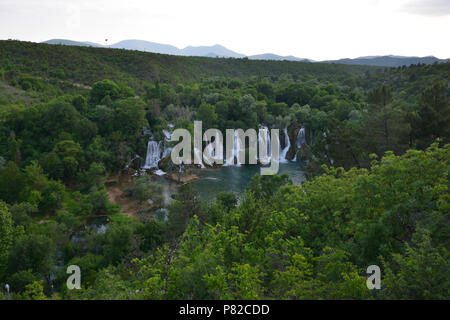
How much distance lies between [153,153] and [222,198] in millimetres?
19610

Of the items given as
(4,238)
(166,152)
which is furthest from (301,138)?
(4,238)

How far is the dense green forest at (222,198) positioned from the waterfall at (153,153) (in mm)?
896

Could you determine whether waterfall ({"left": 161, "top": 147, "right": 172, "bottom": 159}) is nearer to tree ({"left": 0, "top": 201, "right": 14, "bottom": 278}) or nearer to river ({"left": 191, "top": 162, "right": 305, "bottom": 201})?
river ({"left": 191, "top": 162, "right": 305, "bottom": 201})

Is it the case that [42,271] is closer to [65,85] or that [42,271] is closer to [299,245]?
[299,245]

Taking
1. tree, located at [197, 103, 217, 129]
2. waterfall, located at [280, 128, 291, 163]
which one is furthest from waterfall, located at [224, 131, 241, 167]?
waterfall, located at [280, 128, 291, 163]

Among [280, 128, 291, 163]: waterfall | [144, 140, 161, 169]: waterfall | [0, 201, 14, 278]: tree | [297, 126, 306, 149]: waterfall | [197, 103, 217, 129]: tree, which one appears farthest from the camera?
[297, 126, 306, 149]: waterfall

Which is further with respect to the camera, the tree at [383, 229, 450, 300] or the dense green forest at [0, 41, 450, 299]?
the dense green forest at [0, 41, 450, 299]

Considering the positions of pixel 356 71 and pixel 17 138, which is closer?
pixel 17 138

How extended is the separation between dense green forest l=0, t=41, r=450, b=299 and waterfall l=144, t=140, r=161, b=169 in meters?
0.90

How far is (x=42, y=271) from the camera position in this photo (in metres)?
15.2

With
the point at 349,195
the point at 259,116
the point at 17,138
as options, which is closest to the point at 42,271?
the point at 349,195

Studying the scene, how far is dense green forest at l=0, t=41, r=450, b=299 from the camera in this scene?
7035mm
